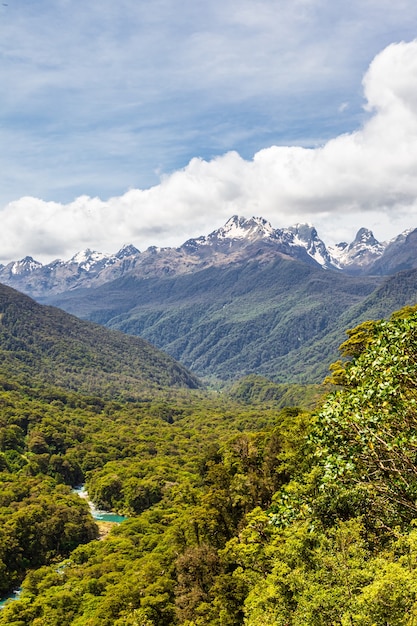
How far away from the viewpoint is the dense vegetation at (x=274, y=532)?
76.5ft

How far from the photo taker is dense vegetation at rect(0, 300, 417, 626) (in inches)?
918

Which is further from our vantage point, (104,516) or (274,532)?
(104,516)

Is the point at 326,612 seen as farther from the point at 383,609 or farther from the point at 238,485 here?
the point at 238,485

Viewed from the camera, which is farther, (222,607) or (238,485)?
(238,485)

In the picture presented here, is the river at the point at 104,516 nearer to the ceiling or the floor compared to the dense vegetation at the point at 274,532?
nearer to the floor

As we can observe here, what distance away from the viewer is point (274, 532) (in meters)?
44.0

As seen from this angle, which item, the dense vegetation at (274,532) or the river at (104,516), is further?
the river at (104,516)

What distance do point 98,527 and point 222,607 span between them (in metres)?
102

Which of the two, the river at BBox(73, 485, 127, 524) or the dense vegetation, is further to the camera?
the river at BBox(73, 485, 127, 524)

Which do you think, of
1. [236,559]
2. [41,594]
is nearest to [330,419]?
[236,559]

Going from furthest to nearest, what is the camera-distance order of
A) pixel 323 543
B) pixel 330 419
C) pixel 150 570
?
pixel 150 570 < pixel 323 543 < pixel 330 419

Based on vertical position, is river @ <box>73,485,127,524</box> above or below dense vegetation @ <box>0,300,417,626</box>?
below

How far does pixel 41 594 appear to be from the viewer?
8681 centimetres

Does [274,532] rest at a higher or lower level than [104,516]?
higher
